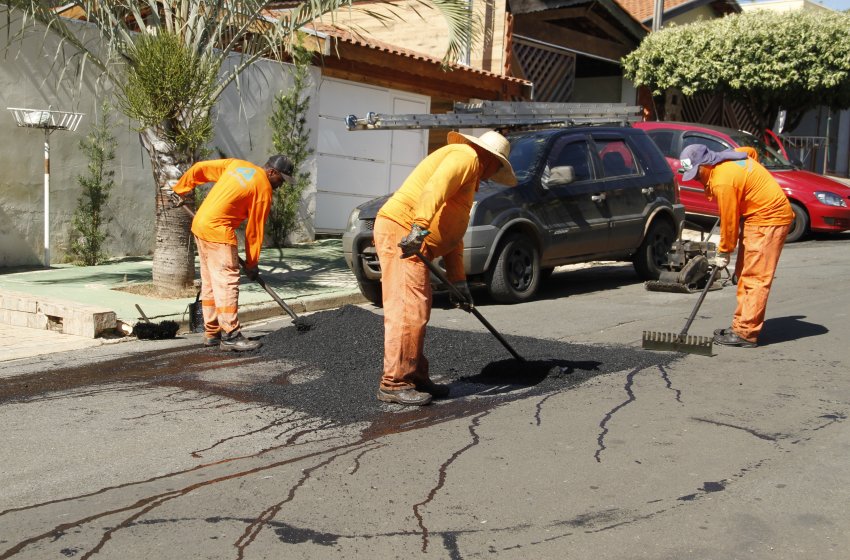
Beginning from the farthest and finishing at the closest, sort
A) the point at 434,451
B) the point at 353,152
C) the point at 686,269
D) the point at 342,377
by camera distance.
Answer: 1. the point at 353,152
2. the point at 686,269
3. the point at 342,377
4. the point at 434,451

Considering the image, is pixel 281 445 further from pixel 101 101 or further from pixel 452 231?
pixel 101 101

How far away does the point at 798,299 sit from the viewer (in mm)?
10930

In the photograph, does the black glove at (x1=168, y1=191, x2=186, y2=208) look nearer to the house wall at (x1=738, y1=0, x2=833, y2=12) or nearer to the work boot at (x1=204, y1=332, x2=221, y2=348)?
the work boot at (x1=204, y1=332, x2=221, y2=348)

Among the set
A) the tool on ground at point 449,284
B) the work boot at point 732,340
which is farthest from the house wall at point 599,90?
the tool on ground at point 449,284

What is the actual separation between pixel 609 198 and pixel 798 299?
2.34m

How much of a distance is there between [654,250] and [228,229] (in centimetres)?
595

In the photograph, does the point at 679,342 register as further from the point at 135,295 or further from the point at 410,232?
the point at 135,295

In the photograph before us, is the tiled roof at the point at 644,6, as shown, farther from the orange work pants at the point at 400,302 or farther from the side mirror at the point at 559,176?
the orange work pants at the point at 400,302

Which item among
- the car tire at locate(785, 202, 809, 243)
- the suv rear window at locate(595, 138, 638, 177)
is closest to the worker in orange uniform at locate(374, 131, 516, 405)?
the suv rear window at locate(595, 138, 638, 177)

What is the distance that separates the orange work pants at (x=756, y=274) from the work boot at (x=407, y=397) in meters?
3.28

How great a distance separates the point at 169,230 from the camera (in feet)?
35.6

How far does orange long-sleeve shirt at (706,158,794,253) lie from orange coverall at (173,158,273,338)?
146 inches

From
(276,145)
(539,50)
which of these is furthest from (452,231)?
(539,50)

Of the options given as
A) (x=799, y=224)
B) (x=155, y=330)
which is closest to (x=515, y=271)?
(x=155, y=330)
